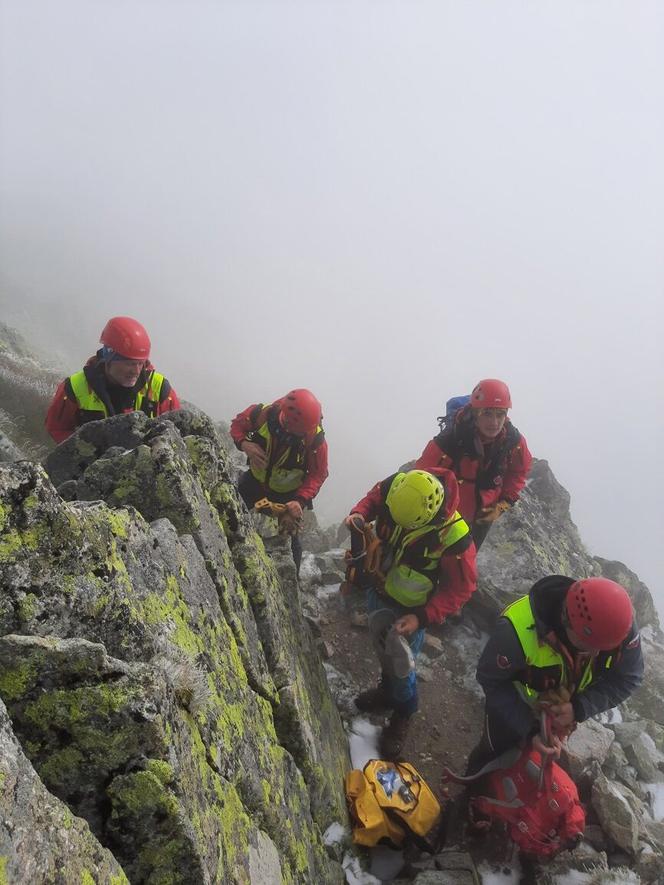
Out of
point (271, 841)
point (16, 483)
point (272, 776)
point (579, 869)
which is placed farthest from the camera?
point (579, 869)

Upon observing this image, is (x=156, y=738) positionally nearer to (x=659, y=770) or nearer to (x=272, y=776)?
(x=272, y=776)

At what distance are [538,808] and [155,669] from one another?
19.2 feet

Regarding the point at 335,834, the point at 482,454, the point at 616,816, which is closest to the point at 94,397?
the point at 335,834

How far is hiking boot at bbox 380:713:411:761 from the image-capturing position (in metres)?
7.98

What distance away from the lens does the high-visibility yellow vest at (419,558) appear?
7.33 metres

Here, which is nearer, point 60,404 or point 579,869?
point 579,869

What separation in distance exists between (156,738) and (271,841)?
7.00 ft

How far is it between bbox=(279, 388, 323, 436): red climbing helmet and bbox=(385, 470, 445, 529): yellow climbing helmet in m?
2.30

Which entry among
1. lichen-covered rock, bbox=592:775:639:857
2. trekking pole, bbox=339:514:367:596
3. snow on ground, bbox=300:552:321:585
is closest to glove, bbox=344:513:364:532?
trekking pole, bbox=339:514:367:596

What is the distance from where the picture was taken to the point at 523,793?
21.0ft

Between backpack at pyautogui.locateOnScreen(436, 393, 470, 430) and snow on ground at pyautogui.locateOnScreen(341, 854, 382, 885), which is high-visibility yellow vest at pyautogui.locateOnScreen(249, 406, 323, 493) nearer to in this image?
backpack at pyautogui.locateOnScreen(436, 393, 470, 430)

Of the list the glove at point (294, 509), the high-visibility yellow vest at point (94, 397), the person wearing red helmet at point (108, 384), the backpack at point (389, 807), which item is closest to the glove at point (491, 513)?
the glove at point (294, 509)

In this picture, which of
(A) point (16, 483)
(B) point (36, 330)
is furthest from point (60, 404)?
A: (B) point (36, 330)

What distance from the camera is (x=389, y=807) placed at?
21.2 ft
